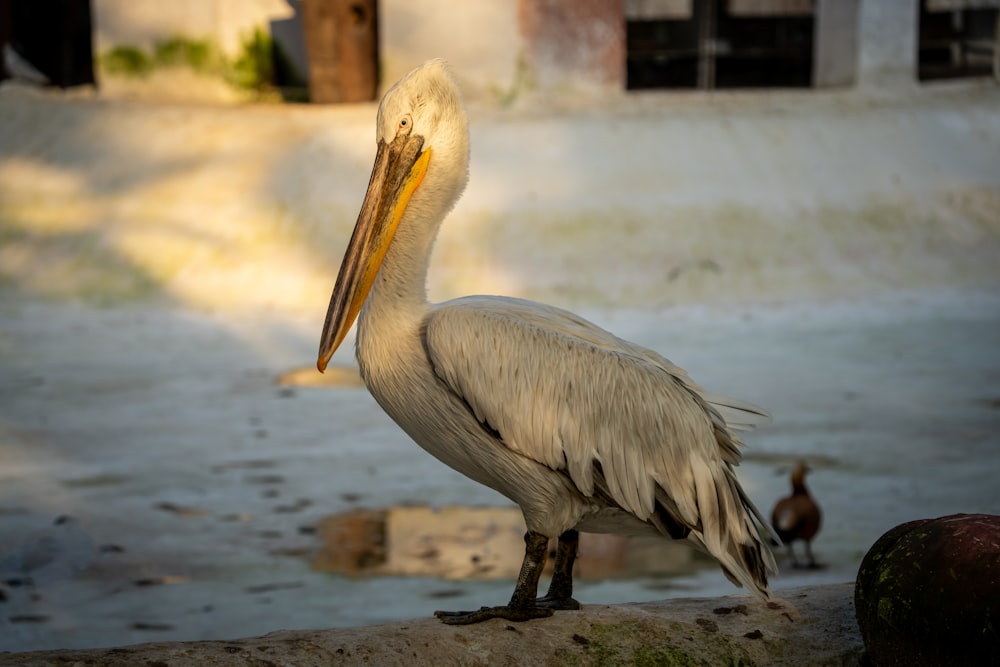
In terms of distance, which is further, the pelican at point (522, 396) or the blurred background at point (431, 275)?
the blurred background at point (431, 275)

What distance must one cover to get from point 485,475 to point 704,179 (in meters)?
6.41

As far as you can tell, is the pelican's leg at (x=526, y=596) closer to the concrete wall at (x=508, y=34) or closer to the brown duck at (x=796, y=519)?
the brown duck at (x=796, y=519)

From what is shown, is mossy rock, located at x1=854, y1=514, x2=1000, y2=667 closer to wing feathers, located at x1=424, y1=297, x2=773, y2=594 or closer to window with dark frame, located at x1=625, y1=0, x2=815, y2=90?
wing feathers, located at x1=424, y1=297, x2=773, y2=594

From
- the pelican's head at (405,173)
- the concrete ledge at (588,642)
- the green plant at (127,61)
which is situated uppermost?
the green plant at (127,61)

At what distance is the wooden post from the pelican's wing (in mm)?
6790

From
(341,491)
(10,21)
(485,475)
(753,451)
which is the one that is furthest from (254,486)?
(10,21)

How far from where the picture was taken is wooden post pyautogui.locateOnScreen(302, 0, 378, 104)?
373 inches

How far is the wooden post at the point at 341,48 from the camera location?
31.1ft

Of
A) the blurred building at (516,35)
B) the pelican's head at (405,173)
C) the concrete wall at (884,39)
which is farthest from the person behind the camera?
the concrete wall at (884,39)


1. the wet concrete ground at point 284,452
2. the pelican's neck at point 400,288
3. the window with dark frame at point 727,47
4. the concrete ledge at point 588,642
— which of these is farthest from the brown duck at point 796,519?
the window with dark frame at point 727,47

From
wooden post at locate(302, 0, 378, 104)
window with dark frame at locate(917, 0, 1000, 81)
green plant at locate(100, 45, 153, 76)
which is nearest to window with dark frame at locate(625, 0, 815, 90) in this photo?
window with dark frame at locate(917, 0, 1000, 81)

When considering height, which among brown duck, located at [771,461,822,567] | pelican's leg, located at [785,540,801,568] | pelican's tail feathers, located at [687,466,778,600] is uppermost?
pelican's tail feathers, located at [687,466,778,600]

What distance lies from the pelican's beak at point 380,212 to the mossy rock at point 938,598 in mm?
1273

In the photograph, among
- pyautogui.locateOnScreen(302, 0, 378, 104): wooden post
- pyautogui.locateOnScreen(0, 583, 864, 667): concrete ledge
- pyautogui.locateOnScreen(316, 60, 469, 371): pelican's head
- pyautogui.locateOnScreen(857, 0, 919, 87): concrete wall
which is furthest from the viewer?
pyautogui.locateOnScreen(857, 0, 919, 87): concrete wall
